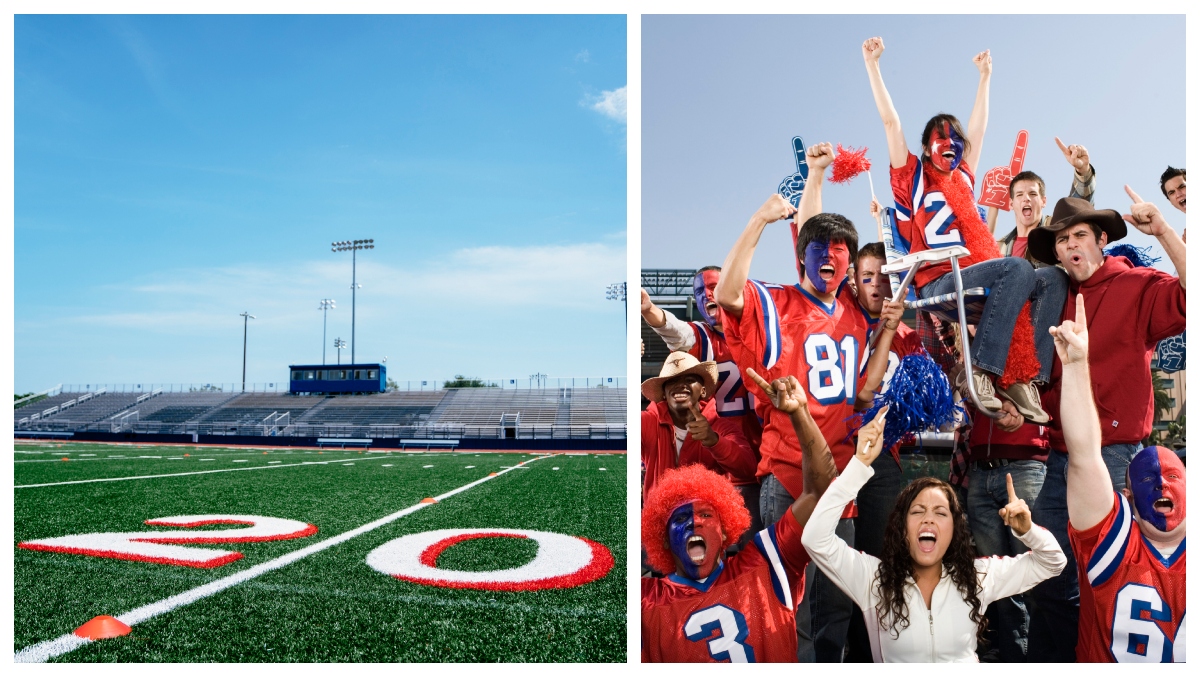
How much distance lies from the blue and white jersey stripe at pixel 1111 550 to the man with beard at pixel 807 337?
0.71 m

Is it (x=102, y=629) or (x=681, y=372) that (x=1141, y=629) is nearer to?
(x=681, y=372)

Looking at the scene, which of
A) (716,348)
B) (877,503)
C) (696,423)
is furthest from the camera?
(716,348)

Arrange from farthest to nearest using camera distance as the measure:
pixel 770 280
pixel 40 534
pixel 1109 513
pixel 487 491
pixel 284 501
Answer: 1. pixel 487 491
2. pixel 284 501
3. pixel 40 534
4. pixel 770 280
5. pixel 1109 513

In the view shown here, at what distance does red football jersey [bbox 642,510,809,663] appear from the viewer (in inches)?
85.5

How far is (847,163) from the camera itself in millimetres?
2326

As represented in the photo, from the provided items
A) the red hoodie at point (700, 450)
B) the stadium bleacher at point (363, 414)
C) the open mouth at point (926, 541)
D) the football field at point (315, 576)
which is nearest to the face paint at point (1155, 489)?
the open mouth at point (926, 541)

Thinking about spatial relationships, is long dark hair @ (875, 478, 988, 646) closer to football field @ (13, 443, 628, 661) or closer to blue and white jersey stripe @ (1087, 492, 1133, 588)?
blue and white jersey stripe @ (1087, 492, 1133, 588)

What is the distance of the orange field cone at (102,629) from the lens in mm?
2381

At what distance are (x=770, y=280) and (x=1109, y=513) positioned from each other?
3.94 ft

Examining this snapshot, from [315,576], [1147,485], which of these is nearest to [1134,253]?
[1147,485]

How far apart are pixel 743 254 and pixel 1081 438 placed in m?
1.13

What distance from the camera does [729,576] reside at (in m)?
2.20

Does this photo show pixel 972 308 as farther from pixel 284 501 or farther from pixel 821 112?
pixel 284 501
